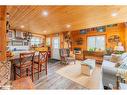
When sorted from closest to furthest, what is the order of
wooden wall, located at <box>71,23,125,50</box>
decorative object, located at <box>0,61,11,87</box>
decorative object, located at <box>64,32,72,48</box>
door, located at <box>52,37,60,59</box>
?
decorative object, located at <box>0,61,11,87</box> → wooden wall, located at <box>71,23,125,50</box> → decorative object, located at <box>64,32,72,48</box> → door, located at <box>52,37,60,59</box>

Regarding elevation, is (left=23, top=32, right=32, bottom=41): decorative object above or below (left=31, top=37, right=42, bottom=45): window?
above

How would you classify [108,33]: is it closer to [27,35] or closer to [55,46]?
[55,46]

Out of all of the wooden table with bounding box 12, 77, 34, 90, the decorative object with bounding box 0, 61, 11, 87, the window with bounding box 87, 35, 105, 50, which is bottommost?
the wooden table with bounding box 12, 77, 34, 90

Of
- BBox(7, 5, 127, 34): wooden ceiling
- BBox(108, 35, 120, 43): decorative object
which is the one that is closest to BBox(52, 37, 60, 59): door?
BBox(108, 35, 120, 43): decorative object

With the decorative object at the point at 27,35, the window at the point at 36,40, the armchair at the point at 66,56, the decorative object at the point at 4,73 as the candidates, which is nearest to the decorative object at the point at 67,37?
the armchair at the point at 66,56

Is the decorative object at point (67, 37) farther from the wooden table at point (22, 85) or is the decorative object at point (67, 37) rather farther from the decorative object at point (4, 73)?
the decorative object at point (4, 73)

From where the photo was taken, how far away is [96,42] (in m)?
6.52

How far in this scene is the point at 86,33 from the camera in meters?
6.81

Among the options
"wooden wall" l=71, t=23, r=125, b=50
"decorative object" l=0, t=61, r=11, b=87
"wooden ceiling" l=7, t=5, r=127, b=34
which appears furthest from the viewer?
"wooden wall" l=71, t=23, r=125, b=50

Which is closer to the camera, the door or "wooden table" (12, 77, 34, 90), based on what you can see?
"wooden table" (12, 77, 34, 90)

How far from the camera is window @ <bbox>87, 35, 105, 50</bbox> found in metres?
6.17

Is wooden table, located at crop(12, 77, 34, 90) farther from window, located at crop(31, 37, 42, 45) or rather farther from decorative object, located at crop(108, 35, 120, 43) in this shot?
window, located at crop(31, 37, 42, 45)
